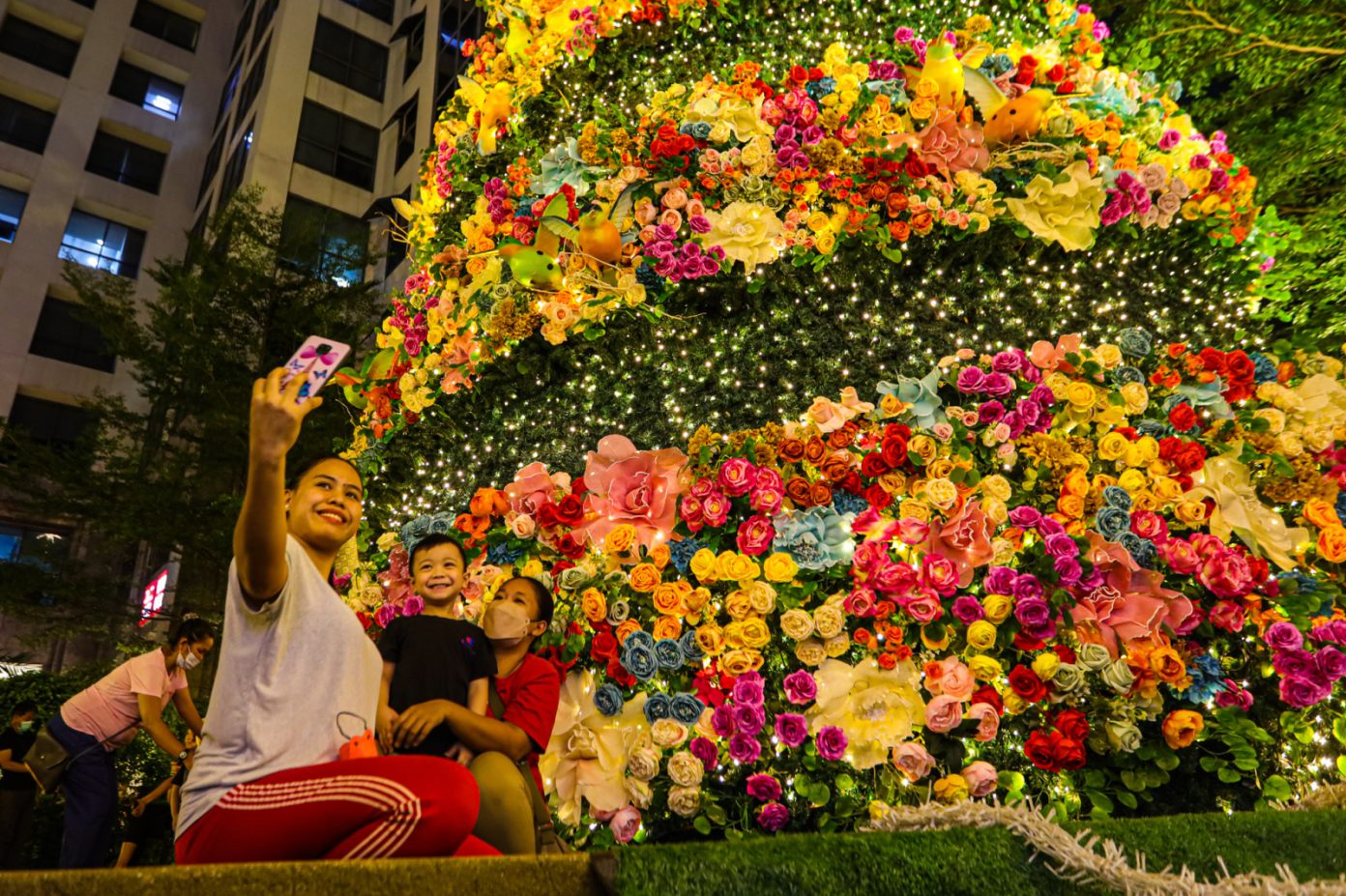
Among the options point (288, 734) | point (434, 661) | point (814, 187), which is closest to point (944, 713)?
point (434, 661)

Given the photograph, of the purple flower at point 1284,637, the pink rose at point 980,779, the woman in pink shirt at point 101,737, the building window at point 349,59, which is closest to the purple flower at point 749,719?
the pink rose at point 980,779

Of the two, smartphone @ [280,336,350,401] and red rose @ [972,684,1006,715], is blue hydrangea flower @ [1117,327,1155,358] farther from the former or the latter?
smartphone @ [280,336,350,401]

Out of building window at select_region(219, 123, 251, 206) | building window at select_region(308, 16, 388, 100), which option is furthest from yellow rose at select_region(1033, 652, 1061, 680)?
building window at select_region(308, 16, 388, 100)

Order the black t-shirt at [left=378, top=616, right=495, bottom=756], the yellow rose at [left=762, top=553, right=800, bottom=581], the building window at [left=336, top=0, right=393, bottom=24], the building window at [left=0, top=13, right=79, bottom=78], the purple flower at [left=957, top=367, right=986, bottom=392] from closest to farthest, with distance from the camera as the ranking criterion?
the black t-shirt at [left=378, top=616, right=495, bottom=756], the yellow rose at [left=762, top=553, right=800, bottom=581], the purple flower at [left=957, top=367, right=986, bottom=392], the building window at [left=0, top=13, right=79, bottom=78], the building window at [left=336, top=0, right=393, bottom=24]

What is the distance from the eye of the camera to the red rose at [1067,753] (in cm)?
281

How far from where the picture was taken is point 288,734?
65.6 inches

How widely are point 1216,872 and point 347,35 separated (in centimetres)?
2530

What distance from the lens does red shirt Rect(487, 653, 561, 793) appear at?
2.60m

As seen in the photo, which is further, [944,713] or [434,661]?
[944,713]

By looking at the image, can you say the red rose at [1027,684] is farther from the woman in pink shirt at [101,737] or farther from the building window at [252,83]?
the building window at [252,83]

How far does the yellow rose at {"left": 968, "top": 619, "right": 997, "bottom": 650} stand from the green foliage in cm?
912

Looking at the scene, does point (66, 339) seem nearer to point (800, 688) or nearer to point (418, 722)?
point (418, 722)

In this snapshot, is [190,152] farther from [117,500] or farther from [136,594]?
[117,500]

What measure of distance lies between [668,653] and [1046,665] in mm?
1418
